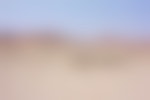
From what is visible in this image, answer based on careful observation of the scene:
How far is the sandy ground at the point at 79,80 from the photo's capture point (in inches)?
36.4

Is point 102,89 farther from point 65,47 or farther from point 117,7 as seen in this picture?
point 117,7

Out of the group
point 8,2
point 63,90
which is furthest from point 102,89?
point 8,2

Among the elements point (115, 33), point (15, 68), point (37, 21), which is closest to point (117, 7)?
point (115, 33)

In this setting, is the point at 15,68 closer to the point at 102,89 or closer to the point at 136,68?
the point at 102,89

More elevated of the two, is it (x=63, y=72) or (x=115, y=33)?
(x=115, y=33)

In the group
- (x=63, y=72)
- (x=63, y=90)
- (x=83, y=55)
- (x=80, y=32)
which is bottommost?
(x=63, y=90)

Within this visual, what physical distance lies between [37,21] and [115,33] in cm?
48

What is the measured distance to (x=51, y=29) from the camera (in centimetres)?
92

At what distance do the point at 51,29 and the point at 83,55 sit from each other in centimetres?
25

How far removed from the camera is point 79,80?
931mm

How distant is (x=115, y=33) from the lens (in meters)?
0.93

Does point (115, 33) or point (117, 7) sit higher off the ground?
point (117, 7)

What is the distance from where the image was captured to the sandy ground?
3.03 feet

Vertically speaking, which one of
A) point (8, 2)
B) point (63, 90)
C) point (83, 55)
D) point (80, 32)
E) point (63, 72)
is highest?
point (8, 2)
